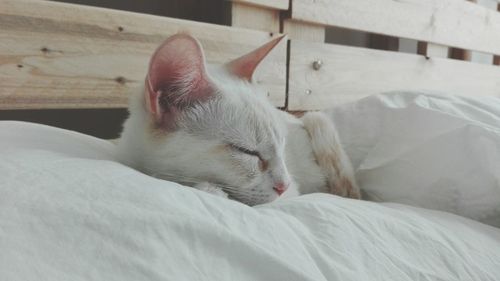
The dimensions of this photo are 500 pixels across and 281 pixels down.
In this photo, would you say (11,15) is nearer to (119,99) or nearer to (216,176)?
(119,99)

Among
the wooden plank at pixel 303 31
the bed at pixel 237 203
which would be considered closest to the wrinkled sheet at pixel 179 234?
the bed at pixel 237 203

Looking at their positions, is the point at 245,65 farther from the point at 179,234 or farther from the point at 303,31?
the point at 303,31

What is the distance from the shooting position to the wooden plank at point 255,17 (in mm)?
1153

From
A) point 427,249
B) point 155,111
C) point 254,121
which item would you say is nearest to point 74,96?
point 155,111

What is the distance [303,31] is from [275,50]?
0.16 metres

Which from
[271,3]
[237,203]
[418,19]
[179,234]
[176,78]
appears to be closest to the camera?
[179,234]

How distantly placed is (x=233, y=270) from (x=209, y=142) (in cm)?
28

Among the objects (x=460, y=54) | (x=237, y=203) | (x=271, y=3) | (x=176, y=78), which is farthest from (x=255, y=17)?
(x=460, y=54)

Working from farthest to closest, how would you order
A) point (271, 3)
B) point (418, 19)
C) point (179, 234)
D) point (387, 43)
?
point (387, 43), point (418, 19), point (271, 3), point (179, 234)

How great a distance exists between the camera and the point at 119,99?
3.18 ft

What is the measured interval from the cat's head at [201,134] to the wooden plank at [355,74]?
64cm

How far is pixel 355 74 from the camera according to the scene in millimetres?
1507

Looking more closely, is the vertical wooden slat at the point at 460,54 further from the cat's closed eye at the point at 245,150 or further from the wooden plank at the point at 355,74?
the cat's closed eye at the point at 245,150

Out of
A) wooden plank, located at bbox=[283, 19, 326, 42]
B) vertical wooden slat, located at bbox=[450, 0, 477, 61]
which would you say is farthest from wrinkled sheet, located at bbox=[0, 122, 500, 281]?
vertical wooden slat, located at bbox=[450, 0, 477, 61]
